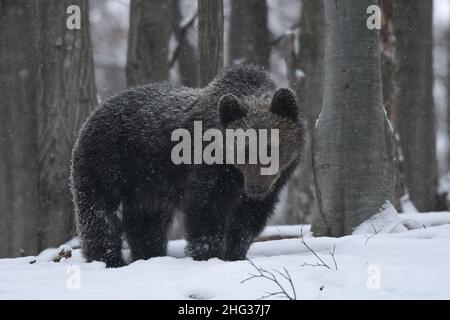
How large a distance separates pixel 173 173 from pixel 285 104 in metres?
1.47

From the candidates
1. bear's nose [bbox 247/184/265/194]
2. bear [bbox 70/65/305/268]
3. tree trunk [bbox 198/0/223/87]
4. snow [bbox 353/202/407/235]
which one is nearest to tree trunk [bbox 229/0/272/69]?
tree trunk [bbox 198/0/223/87]

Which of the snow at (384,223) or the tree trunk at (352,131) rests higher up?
the tree trunk at (352,131)

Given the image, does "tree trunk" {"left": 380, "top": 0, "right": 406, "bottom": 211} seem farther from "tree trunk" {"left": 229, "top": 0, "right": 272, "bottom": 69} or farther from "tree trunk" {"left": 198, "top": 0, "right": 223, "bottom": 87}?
"tree trunk" {"left": 198, "top": 0, "right": 223, "bottom": 87}

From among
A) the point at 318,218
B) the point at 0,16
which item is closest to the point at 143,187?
the point at 318,218

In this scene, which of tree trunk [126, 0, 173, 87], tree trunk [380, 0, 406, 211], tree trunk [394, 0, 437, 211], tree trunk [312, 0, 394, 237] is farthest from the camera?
tree trunk [394, 0, 437, 211]

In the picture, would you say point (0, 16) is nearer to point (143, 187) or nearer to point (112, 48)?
point (143, 187)

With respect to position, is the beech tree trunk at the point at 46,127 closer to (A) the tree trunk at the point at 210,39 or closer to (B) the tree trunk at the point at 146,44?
(A) the tree trunk at the point at 210,39

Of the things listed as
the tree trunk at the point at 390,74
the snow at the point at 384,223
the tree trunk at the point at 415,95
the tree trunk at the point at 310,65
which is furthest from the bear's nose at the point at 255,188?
the tree trunk at the point at 415,95

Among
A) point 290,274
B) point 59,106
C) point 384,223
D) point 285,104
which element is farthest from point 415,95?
point 290,274

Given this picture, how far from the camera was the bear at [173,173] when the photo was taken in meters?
7.44

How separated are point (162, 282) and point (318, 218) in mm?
3591

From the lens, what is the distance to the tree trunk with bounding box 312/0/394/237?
27.2ft

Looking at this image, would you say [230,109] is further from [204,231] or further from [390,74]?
[390,74]
